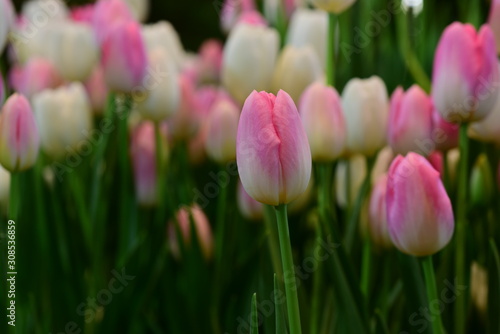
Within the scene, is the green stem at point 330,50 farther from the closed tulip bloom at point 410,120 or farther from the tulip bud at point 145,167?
the tulip bud at point 145,167

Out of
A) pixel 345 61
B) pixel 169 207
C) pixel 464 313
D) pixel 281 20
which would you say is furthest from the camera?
pixel 281 20

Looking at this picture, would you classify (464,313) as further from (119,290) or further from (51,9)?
(51,9)

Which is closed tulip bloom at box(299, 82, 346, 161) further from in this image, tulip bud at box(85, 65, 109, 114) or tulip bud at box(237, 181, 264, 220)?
tulip bud at box(85, 65, 109, 114)

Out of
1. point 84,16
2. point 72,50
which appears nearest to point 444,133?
point 72,50

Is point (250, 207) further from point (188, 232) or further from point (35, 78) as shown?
point (35, 78)

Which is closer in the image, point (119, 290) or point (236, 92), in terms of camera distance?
point (119, 290)

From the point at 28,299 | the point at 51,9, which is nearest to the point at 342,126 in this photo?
the point at 28,299

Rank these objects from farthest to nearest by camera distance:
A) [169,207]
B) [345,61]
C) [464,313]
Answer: [345,61]
[169,207]
[464,313]

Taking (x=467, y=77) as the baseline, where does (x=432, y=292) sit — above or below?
below
